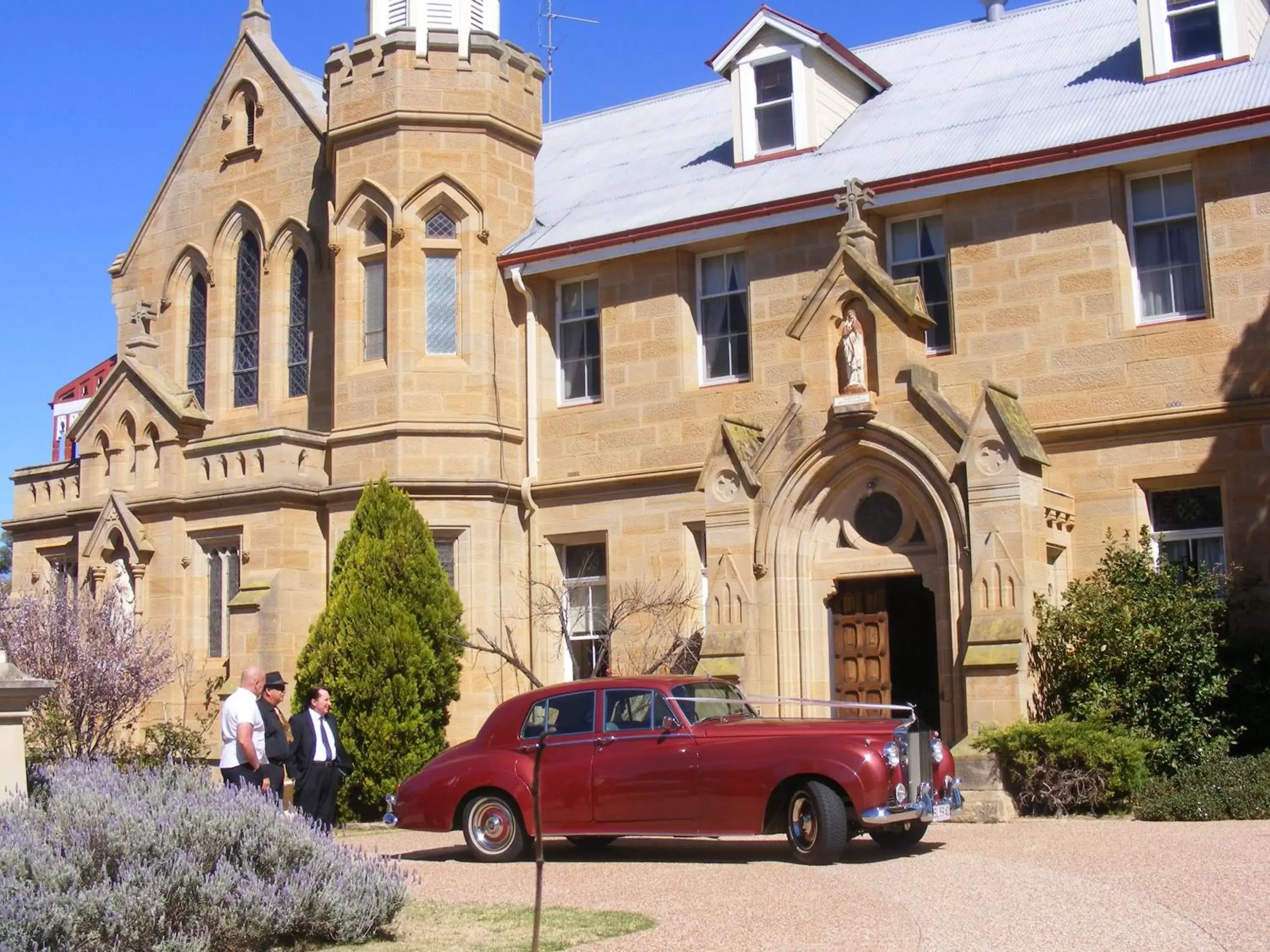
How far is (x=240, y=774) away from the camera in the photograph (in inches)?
485

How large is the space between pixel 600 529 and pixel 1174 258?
26.2 feet

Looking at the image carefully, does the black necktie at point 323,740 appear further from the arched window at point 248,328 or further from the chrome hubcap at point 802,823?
the arched window at point 248,328

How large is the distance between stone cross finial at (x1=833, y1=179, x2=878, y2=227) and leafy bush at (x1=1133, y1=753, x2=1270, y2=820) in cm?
705

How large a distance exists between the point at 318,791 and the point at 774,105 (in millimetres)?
12440

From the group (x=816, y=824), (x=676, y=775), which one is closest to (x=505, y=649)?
(x=676, y=775)

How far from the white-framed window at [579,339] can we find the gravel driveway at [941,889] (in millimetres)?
8763

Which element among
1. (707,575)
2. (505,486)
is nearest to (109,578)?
(505,486)

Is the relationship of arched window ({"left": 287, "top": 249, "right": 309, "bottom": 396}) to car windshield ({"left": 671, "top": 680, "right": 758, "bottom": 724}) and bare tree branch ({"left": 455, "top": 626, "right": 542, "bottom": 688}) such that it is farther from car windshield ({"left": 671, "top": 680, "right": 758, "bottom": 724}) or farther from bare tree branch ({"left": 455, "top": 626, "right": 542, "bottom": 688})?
car windshield ({"left": 671, "top": 680, "right": 758, "bottom": 724})

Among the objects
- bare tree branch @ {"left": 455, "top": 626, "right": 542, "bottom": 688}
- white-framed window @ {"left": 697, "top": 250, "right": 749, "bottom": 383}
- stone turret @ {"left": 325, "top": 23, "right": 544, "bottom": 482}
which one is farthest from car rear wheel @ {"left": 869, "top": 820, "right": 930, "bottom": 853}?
stone turret @ {"left": 325, "top": 23, "right": 544, "bottom": 482}

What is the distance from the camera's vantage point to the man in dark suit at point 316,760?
43.7 feet

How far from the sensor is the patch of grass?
9.14 metres

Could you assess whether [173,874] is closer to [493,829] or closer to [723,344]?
[493,829]

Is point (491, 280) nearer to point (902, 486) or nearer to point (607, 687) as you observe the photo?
point (902, 486)

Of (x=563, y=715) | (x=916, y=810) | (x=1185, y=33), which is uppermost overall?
(x=1185, y=33)
